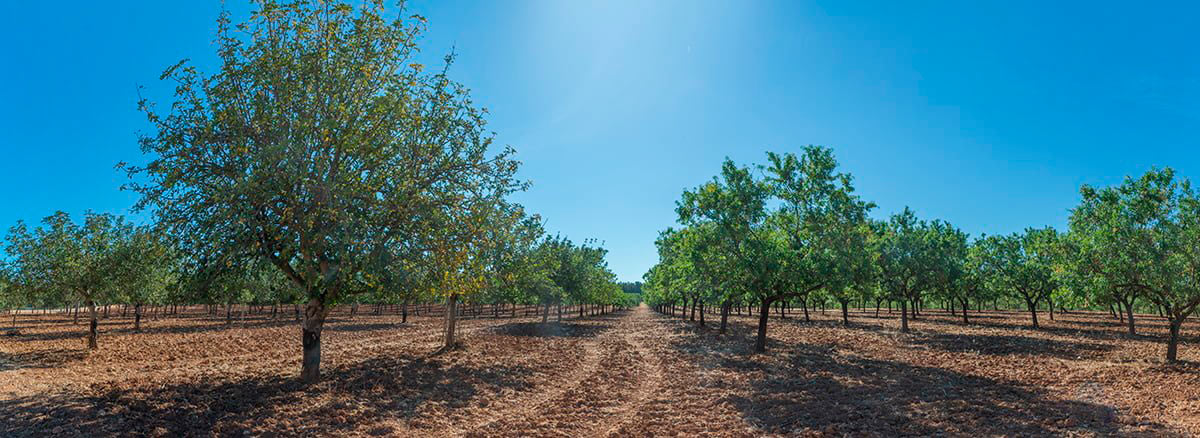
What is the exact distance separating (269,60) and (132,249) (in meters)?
7.56

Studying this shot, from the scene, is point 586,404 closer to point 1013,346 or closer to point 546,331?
point 546,331

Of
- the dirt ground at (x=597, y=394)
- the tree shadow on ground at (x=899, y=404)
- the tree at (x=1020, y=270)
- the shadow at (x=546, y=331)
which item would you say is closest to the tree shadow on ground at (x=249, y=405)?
the dirt ground at (x=597, y=394)

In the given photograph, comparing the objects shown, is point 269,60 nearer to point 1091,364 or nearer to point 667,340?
point 667,340

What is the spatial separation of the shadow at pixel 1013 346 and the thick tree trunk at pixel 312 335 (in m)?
30.5

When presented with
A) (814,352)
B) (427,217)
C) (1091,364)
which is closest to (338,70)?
(427,217)

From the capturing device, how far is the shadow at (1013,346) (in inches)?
1067

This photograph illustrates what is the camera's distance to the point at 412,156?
1583 cm

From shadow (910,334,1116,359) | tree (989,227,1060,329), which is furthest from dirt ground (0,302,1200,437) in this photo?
tree (989,227,1060,329)

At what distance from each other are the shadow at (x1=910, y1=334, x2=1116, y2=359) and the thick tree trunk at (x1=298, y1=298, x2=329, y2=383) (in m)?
30.5

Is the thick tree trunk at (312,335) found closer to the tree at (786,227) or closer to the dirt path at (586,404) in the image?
the dirt path at (586,404)

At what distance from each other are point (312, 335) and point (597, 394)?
9295 mm

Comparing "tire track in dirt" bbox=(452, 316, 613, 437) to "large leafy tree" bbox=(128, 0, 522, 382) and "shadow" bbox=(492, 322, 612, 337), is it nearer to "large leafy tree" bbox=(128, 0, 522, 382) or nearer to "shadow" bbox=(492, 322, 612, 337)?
"large leafy tree" bbox=(128, 0, 522, 382)

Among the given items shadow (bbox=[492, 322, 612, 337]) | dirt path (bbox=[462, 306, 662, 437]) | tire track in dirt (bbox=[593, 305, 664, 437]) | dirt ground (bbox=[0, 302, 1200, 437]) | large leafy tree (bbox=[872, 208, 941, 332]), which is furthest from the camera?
large leafy tree (bbox=[872, 208, 941, 332])

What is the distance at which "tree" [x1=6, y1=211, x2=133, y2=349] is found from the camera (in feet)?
85.9
